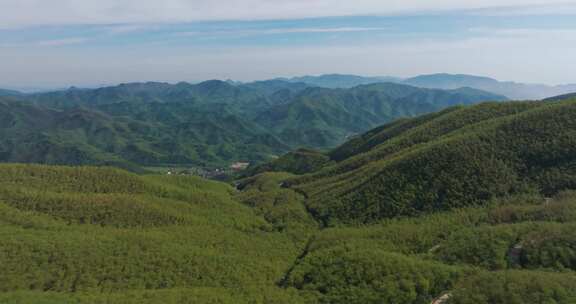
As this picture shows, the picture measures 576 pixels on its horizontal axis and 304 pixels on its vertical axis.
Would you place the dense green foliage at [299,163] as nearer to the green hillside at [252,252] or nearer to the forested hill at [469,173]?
the forested hill at [469,173]

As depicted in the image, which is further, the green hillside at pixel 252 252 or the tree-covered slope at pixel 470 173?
the tree-covered slope at pixel 470 173

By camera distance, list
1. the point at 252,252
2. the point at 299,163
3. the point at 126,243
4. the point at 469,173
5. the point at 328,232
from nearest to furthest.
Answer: the point at 126,243
the point at 252,252
the point at 328,232
the point at 469,173
the point at 299,163

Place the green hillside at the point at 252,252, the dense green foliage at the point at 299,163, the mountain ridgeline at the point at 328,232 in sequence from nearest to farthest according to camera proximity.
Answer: the green hillside at the point at 252,252 < the mountain ridgeline at the point at 328,232 < the dense green foliage at the point at 299,163

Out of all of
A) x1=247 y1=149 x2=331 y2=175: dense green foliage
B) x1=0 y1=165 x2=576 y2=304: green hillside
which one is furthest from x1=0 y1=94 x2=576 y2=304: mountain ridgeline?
x1=247 y1=149 x2=331 y2=175: dense green foliage

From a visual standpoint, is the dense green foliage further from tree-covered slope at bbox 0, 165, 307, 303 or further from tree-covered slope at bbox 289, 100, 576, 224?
tree-covered slope at bbox 0, 165, 307, 303

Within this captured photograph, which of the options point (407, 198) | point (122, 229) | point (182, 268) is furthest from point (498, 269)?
point (122, 229)

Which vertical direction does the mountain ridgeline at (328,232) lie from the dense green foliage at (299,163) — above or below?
above

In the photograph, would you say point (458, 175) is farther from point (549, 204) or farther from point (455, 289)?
point (455, 289)

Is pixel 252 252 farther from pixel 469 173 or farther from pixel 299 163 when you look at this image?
pixel 299 163

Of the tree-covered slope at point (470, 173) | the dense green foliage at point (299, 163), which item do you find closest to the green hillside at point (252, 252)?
the tree-covered slope at point (470, 173)

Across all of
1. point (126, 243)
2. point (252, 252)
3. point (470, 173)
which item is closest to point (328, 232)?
point (252, 252)

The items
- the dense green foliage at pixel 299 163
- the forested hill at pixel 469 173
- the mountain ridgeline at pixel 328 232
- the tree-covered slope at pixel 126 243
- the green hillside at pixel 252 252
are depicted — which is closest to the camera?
the green hillside at pixel 252 252

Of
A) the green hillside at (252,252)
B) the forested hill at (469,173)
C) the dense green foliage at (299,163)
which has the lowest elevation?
the dense green foliage at (299,163)
